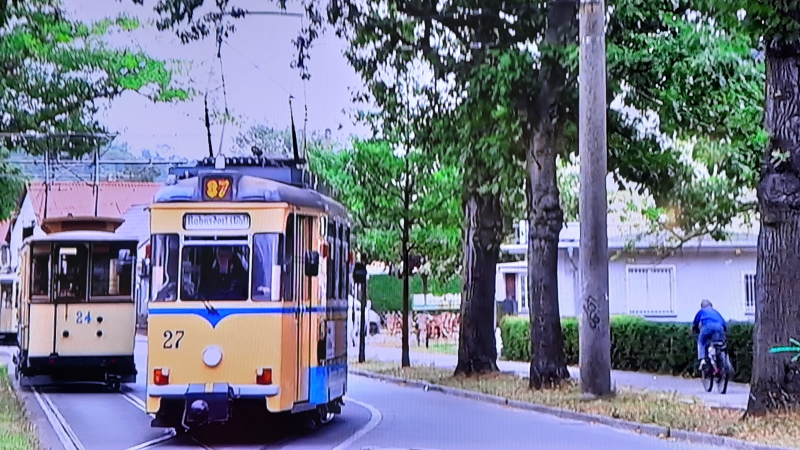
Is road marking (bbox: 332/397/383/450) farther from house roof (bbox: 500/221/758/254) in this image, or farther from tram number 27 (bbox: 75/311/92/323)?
house roof (bbox: 500/221/758/254)

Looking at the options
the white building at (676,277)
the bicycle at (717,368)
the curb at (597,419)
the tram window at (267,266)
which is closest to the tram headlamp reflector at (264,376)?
the tram window at (267,266)

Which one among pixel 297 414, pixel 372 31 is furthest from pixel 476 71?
pixel 297 414

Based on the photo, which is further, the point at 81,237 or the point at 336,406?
the point at 336,406

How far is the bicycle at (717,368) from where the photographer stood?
15477 mm

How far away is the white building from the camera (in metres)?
17.1

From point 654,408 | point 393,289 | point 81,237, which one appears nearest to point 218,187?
point 81,237

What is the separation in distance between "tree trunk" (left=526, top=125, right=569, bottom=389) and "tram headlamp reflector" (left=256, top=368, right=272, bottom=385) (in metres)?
6.22

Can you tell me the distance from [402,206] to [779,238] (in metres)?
8.85

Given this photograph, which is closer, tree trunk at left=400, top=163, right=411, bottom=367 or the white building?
the white building

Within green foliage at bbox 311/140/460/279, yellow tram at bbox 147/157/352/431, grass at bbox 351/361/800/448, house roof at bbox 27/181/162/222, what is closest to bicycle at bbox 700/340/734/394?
grass at bbox 351/361/800/448

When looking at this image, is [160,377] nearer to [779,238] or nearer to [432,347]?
[779,238]

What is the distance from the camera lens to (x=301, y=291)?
33.0 feet

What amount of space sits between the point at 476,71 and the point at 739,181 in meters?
2.98

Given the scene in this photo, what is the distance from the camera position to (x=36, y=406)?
982cm
